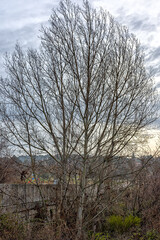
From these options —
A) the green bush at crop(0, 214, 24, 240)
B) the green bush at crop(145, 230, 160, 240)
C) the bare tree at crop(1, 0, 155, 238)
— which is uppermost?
the bare tree at crop(1, 0, 155, 238)

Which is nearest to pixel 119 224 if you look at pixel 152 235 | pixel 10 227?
pixel 152 235

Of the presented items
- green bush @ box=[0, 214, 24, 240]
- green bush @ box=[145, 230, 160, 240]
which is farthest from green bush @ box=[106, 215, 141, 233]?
green bush @ box=[0, 214, 24, 240]

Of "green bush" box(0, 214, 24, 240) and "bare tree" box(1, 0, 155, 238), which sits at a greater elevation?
"bare tree" box(1, 0, 155, 238)

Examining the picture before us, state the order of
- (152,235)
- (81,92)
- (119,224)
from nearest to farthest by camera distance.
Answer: (81,92), (152,235), (119,224)

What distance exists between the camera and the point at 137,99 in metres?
6.70

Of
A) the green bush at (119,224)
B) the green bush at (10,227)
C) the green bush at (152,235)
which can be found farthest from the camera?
the green bush at (119,224)

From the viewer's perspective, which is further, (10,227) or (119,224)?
(119,224)

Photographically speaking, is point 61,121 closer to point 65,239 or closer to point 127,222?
point 65,239

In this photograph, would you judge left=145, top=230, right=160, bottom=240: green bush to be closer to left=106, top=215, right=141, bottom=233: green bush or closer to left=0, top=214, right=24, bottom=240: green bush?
left=106, top=215, right=141, bottom=233: green bush

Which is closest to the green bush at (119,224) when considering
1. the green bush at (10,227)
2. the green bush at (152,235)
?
the green bush at (152,235)

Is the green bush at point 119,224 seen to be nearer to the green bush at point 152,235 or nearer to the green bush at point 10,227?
→ the green bush at point 152,235

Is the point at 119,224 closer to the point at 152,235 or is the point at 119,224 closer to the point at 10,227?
the point at 152,235

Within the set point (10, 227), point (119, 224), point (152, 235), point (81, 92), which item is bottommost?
point (152, 235)

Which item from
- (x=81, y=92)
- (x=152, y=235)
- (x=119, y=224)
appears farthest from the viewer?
(x=119, y=224)
